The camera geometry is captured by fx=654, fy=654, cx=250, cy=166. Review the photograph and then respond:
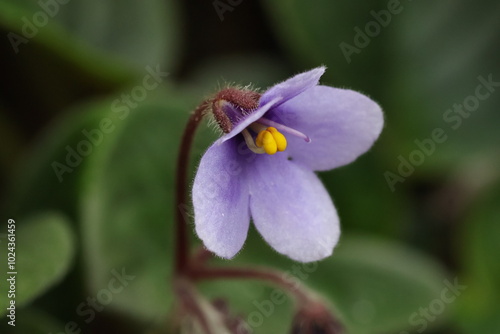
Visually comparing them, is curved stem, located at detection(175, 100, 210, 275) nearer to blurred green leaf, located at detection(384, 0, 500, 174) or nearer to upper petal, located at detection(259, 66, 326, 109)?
upper petal, located at detection(259, 66, 326, 109)

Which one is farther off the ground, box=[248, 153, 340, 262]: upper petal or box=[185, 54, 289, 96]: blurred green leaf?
box=[248, 153, 340, 262]: upper petal

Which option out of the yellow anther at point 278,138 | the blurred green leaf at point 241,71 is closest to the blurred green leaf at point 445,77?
the blurred green leaf at point 241,71

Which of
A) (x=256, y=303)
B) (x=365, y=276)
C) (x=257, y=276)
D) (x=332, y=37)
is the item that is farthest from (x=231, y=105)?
(x=332, y=37)

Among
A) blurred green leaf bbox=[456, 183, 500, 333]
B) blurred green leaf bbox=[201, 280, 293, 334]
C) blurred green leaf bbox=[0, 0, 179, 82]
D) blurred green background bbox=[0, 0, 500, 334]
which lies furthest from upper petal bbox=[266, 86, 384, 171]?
blurred green leaf bbox=[456, 183, 500, 333]

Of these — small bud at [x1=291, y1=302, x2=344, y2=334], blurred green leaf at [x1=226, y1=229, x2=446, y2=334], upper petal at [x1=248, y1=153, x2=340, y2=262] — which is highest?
upper petal at [x1=248, y1=153, x2=340, y2=262]

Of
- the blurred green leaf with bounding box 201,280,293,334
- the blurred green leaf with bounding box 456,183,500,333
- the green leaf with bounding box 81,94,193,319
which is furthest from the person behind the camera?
the blurred green leaf with bounding box 456,183,500,333

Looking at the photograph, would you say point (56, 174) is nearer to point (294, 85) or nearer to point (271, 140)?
point (271, 140)
